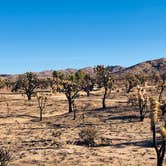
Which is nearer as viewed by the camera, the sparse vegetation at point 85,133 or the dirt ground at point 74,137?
the sparse vegetation at point 85,133

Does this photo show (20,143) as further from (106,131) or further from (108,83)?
(108,83)

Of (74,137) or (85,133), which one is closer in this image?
(85,133)

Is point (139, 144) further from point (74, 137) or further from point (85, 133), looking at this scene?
point (74, 137)

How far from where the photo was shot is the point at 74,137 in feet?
137

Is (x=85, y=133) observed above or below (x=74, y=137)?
above

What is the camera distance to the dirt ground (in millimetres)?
31375

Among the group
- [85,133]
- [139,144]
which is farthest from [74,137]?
[139,144]

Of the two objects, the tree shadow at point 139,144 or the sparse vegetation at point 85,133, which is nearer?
the sparse vegetation at point 85,133

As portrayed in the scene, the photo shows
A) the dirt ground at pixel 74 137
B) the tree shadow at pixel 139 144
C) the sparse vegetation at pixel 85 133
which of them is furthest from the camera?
the tree shadow at pixel 139 144

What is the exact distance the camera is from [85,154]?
3325 cm

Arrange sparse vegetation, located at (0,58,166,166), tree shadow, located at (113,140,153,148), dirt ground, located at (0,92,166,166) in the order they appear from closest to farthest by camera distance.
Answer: sparse vegetation, located at (0,58,166,166), dirt ground, located at (0,92,166,166), tree shadow, located at (113,140,153,148)

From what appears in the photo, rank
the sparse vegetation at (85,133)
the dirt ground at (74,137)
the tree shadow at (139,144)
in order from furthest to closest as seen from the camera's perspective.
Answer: the tree shadow at (139,144), the dirt ground at (74,137), the sparse vegetation at (85,133)

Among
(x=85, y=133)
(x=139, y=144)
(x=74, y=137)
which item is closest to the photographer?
(x=139, y=144)

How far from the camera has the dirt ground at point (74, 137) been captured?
3138 cm
